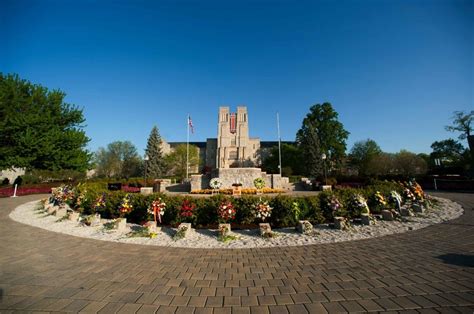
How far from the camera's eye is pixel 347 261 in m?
4.25

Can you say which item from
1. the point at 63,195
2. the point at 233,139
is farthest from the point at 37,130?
the point at 233,139

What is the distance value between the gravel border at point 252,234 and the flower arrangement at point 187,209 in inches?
25.6

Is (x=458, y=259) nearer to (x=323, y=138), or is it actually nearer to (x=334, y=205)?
(x=334, y=205)

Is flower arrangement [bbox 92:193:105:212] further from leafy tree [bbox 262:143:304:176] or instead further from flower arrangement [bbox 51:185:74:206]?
leafy tree [bbox 262:143:304:176]

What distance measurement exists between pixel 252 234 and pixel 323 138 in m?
31.9

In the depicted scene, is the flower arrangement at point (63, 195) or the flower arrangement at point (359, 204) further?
the flower arrangement at point (63, 195)

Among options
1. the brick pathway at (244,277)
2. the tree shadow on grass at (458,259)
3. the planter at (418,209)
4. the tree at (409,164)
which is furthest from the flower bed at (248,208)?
the tree at (409,164)

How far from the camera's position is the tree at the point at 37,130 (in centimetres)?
1986

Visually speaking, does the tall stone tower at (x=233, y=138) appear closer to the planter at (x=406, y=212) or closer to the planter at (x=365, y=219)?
the planter at (x=406, y=212)

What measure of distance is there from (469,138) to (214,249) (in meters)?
43.7

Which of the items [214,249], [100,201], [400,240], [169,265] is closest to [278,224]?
[214,249]

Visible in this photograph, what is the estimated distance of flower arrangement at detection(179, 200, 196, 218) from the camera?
7312 mm

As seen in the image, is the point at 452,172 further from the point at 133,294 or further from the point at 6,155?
the point at 6,155

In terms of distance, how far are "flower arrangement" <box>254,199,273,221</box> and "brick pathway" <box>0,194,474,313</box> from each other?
198 centimetres
